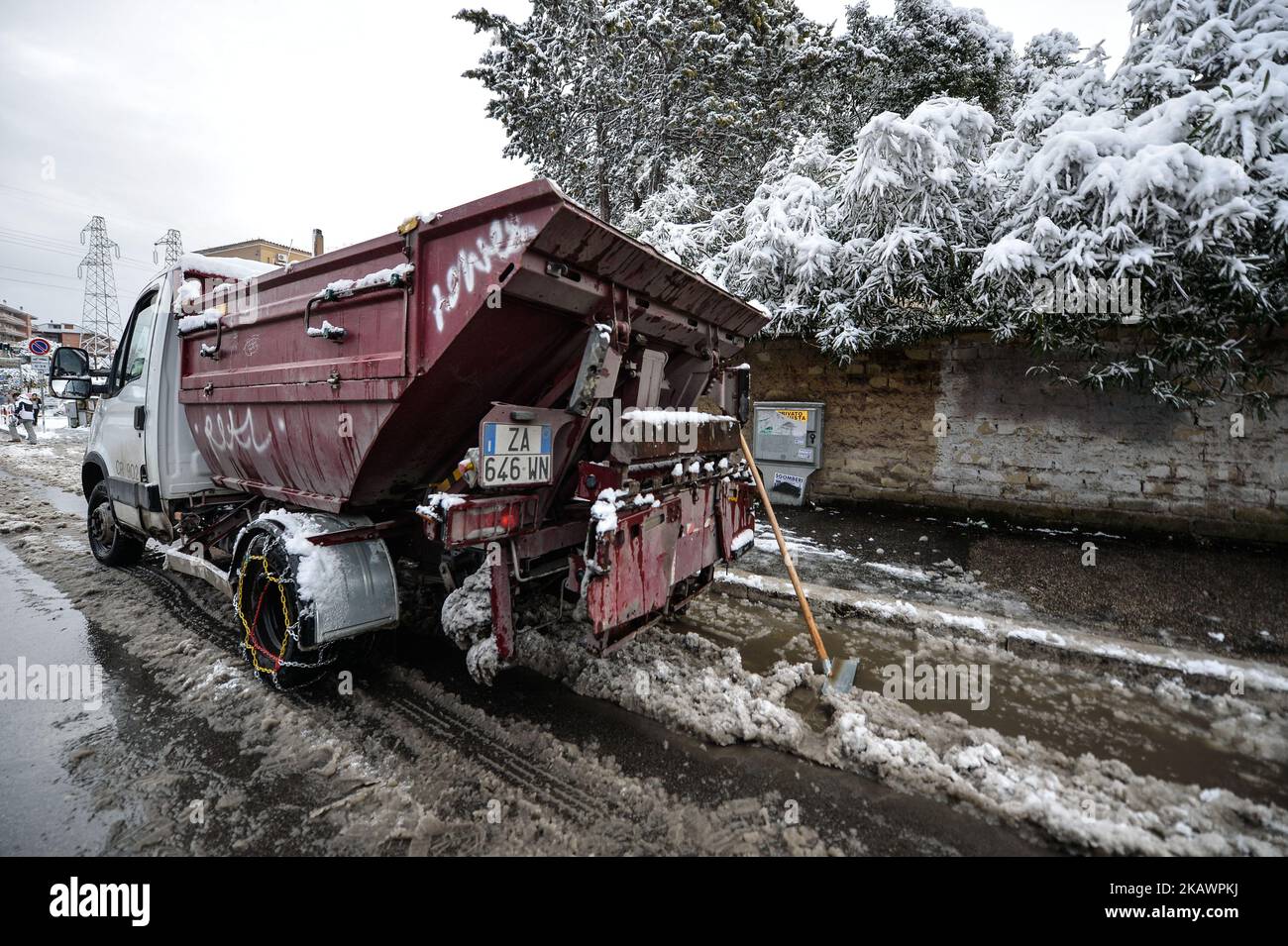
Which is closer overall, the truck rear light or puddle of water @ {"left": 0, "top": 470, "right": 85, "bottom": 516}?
the truck rear light

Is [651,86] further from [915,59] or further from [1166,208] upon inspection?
[1166,208]

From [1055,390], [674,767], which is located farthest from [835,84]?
[674,767]

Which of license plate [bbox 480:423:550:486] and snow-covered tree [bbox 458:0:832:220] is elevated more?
snow-covered tree [bbox 458:0:832:220]

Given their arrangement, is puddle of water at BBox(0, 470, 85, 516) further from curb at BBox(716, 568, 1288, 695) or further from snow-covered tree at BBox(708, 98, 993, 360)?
snow-covered tree at BBox(708, 98, 993, 360)

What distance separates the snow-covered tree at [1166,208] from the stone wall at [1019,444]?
50 centimetres

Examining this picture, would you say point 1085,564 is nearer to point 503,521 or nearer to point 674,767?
point 674,767

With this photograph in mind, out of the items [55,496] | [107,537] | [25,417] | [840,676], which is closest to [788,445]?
[840,676]

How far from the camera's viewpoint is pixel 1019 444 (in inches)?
273

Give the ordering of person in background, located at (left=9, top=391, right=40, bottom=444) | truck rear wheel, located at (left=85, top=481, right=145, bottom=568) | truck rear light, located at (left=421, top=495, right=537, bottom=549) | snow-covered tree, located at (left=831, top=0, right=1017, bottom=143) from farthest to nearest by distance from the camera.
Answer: person in background, located at (left=9, top=391, right=40, bottom=444) → snow-covered tree, located at (left=831, top=0, right=1017, bottom=143) → truck rear wheel, located at (left=85, top=481, right=145, bottom=568) → truck rear light, located at (left=421, top=495, right=537, bottom=549)

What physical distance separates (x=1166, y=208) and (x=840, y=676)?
514cm

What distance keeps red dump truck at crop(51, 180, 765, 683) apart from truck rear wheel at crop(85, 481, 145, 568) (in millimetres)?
1454

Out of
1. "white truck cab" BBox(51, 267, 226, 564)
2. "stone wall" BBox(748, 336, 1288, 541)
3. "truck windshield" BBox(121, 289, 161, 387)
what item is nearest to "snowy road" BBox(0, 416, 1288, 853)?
"white truck cab" BBox(51, 267, 226, 564)

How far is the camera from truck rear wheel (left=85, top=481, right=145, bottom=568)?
550 cm

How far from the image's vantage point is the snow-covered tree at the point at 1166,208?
15.9 feet
